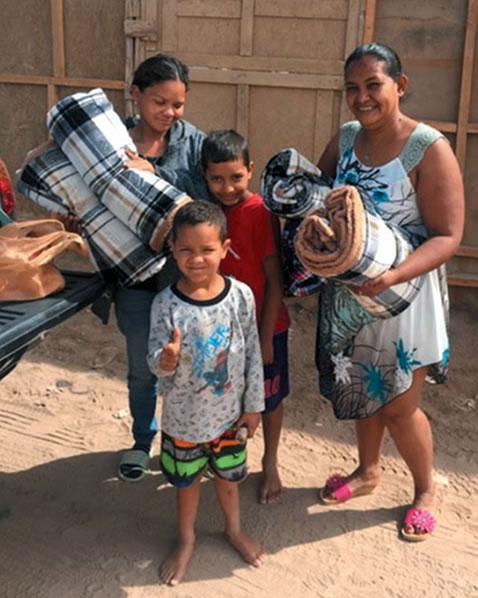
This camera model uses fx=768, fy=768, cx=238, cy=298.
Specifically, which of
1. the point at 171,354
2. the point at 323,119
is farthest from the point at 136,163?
the point at 323,119

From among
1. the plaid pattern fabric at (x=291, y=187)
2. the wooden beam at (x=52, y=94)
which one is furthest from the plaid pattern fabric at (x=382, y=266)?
the wooden beam at (x=52, y=94)

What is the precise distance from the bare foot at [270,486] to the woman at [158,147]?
0.67m

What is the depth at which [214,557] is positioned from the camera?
285 cm

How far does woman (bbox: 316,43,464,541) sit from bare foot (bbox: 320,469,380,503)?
18 millimetres

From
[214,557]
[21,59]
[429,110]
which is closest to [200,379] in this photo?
[214,557]

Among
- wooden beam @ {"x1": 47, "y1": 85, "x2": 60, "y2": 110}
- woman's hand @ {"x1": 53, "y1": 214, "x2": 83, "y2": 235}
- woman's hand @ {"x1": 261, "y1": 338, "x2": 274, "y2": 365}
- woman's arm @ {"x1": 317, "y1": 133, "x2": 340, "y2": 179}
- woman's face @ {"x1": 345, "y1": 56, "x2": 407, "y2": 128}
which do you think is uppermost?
woman's face @ {"x1": 345, "y1": 56, "x2": 407, "y2": 128}

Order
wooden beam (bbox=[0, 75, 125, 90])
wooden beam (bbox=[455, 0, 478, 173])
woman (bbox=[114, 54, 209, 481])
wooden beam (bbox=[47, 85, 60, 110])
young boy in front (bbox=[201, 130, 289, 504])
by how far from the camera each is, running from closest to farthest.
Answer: young boy in front (bbox=[201, 130, 289, 504]) < woman (bbox=[114, 54, 209, 481]) < wooden beam (bbox=[455, 0, 478, 173]) < wooden beam (bbox=[0, 75, 125, 90]) < wooden beam (bbox=[47, 85, 60, 110])

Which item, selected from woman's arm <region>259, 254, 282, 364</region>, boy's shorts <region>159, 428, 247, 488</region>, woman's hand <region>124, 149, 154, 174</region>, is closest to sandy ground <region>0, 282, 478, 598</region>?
boy's shorts <region>159, 428, 247, 488</region>

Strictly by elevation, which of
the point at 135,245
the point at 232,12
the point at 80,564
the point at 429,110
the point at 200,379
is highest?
the point at 232,12

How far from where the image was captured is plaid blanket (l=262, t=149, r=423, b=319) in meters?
2.26

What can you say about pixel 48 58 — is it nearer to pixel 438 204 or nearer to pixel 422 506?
pixel 438 204

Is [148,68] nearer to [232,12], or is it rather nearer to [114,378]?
[114,378]

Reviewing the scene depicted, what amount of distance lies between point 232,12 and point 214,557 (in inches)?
145

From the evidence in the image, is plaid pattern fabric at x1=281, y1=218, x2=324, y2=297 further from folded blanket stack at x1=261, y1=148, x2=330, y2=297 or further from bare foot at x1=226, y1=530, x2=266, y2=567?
bare foot at x1=226, y1=530, x2=266, y2=567
